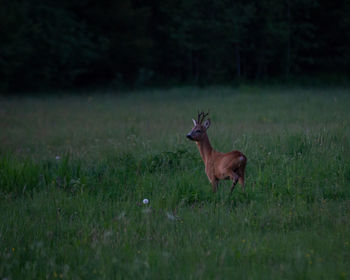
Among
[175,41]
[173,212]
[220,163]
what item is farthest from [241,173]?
[175,41]

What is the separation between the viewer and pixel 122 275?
3.58 metres

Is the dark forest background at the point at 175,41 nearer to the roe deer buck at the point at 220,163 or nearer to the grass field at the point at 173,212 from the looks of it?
the grass field at the point at 173,212

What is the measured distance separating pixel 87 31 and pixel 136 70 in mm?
5506

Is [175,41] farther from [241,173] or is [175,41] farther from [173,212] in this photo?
[173,212]

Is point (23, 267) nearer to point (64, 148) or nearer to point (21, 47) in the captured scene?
point (64, 148)

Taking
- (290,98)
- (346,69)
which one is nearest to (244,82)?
(346,69)

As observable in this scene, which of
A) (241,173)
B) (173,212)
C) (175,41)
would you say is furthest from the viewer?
(175,41)

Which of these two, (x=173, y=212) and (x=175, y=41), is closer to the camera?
(x=173, y=212)

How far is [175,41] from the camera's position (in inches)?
1442

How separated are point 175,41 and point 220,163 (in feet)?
106

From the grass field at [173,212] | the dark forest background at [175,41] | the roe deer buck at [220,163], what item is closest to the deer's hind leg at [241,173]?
the roe deer buck at [220,163]

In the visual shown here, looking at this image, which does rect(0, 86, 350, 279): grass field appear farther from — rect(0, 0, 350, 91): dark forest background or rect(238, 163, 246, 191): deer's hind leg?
rect(0, 0, 350, 91): dark forest background

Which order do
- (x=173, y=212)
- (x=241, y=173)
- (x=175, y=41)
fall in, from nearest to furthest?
(x=173, y=212) → (x=241, y=173) → (x=175, y=41)

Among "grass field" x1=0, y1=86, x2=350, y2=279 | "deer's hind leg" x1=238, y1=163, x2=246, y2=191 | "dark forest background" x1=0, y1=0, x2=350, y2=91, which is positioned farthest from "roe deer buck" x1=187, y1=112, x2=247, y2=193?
"dark forest background" x1=0, y1=0, x2=350, y2=91
